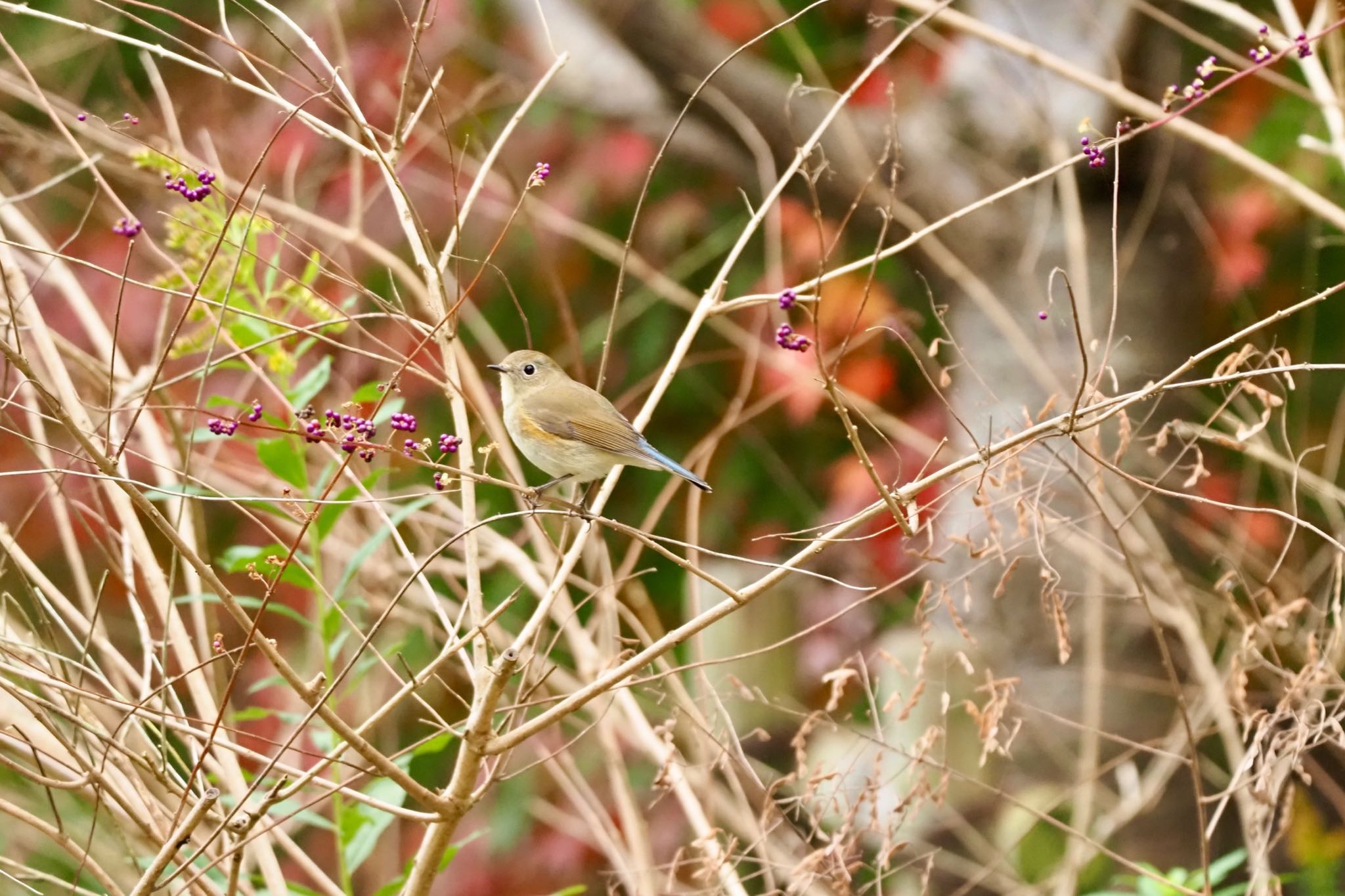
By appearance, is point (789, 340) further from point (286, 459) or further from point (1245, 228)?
point (1245, 228)

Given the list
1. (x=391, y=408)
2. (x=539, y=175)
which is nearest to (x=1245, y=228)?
(x=391, y=408)

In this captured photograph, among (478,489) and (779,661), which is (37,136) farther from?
(779,661)

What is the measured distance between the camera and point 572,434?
3.46 meters

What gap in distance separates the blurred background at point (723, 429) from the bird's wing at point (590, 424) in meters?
0.21

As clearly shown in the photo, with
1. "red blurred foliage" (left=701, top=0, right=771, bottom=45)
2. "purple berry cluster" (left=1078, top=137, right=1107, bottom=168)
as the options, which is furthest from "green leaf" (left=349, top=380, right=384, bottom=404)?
"red blurred foliage" (left=701, top=0, right=771, bottom=45)

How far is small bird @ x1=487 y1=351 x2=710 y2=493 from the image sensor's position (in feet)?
11.2

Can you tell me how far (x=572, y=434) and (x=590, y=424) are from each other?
0.07 metres

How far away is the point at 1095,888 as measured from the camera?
450cm

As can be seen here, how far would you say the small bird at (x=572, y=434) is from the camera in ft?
11.2

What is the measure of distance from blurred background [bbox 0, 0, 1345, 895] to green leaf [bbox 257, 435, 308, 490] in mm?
11

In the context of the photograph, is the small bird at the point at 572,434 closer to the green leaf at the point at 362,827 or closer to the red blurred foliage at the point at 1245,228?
the green leaf at the point at 362,827

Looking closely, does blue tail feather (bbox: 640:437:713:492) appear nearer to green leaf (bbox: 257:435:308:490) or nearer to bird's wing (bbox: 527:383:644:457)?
bird's wing (bbox: 527:383:644:457)

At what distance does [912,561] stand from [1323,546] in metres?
1.69

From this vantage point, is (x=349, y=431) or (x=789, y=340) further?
(x=789, y=340)
